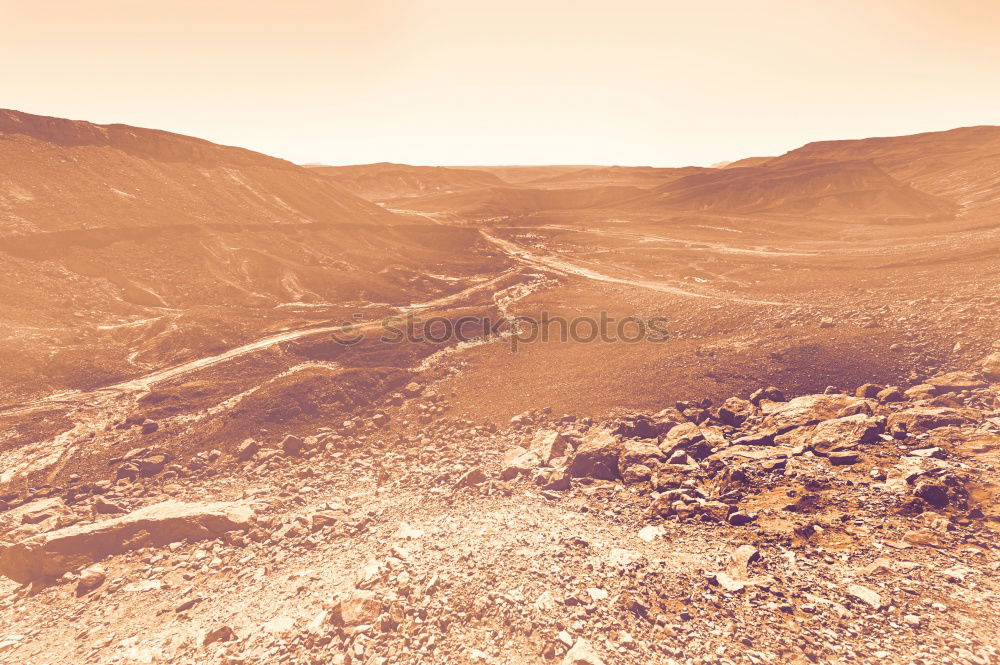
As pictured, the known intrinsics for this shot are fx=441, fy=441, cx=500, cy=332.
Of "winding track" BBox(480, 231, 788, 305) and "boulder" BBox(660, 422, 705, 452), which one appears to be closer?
"boulder" BBox(660, 422, 705, 452)

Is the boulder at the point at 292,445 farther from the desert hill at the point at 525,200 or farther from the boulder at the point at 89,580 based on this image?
the desert hill at the point at 525,200

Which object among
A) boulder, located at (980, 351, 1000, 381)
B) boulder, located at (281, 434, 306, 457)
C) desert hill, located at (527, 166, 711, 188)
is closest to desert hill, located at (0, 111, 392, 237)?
boulder, located at (281, 434, 306, 457)

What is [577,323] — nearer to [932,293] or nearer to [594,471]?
[594,471]

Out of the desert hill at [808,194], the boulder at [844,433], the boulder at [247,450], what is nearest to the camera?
the boulder at [844,433]

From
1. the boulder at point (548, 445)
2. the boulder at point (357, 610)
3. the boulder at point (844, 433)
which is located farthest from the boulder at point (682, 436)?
the boulder at point (357, 610)

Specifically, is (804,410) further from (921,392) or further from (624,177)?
(624,177)

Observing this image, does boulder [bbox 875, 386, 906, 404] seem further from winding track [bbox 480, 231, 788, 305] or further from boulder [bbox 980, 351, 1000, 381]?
winding track [bbox 480, 231, 788, 305]

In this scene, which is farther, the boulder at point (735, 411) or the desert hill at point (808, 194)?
the desert hill at point (808, 194)
